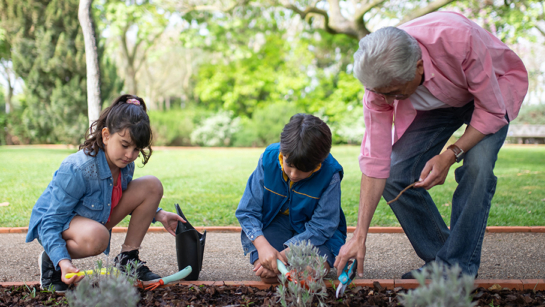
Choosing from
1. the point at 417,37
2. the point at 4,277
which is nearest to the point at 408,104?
the point at 417,37

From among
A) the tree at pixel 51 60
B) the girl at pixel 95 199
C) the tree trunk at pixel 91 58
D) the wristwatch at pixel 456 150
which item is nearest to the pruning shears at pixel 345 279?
the wristwatch at pixel 456 150

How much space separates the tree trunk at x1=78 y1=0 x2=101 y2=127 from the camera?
525 centimetres

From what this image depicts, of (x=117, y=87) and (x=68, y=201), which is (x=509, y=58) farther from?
(x=117, y=87)

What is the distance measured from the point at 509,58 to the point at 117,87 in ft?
39.4

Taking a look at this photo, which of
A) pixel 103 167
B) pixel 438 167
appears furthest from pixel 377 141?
pixel 103 167

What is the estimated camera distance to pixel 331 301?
1.81 metres

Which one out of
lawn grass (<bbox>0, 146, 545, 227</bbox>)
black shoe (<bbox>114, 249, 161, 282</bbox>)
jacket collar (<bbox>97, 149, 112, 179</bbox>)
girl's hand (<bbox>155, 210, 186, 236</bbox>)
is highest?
jacket collar (<bbox>97, 149, 112, 179</bbox>)

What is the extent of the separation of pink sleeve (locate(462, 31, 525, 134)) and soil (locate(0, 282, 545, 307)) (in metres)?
0.77

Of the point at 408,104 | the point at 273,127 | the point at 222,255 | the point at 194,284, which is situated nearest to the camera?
the point at 194,284

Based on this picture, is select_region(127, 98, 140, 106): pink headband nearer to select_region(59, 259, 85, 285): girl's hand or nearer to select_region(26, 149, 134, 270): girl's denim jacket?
select_region(26, 149, 134, 270): girl's denim jacket

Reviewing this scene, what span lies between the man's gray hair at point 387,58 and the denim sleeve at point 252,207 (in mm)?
899

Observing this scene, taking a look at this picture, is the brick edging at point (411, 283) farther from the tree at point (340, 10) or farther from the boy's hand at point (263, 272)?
the tree at point (340, 10)

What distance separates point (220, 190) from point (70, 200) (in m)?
3.45

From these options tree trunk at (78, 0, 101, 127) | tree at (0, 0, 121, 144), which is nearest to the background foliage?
tree at (0, 0, 121, 144)
